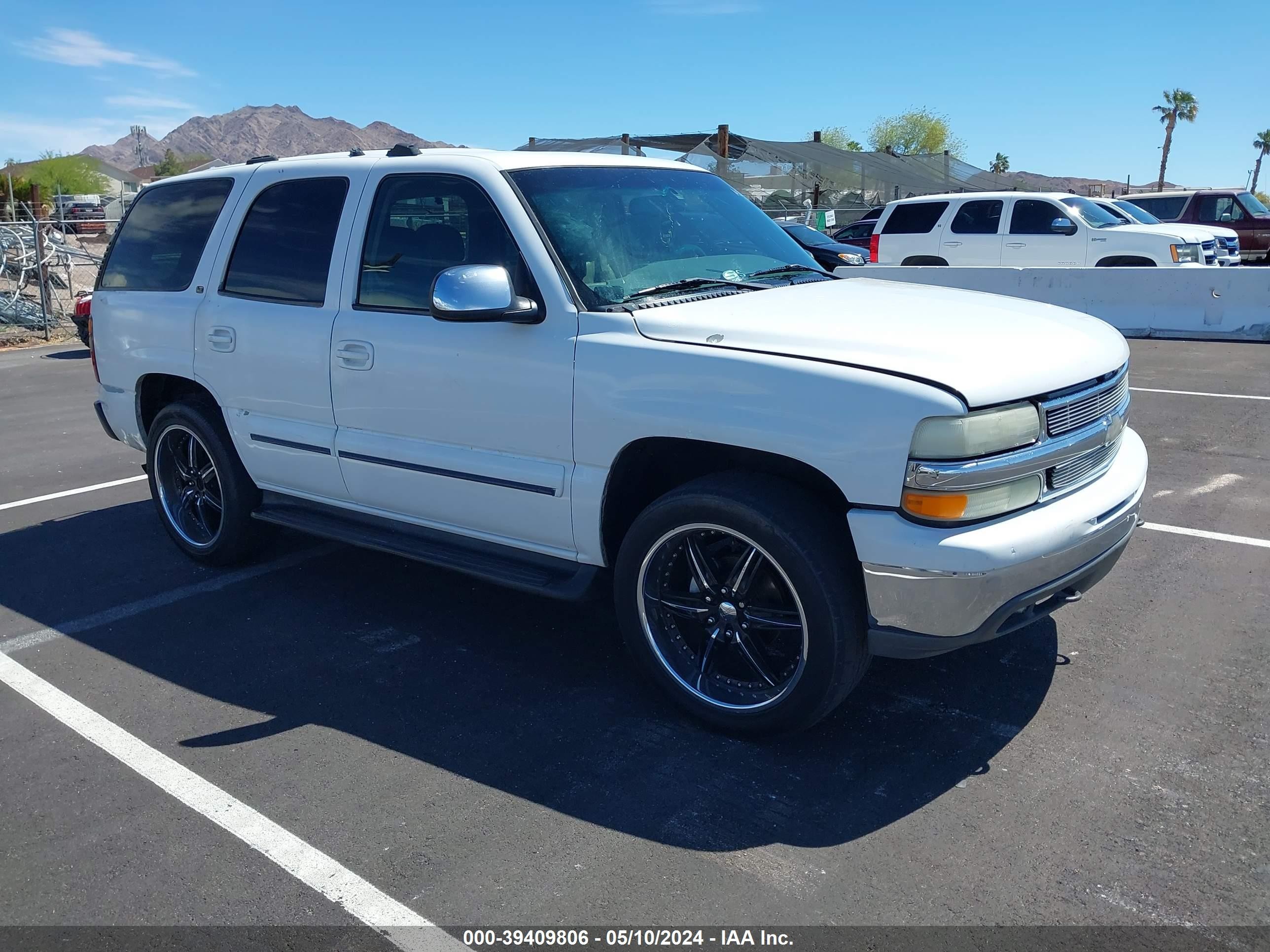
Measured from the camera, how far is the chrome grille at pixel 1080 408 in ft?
11.3

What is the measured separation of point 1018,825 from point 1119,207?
16887 mm

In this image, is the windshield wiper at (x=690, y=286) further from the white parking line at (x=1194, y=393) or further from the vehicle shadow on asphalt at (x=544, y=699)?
the white parking line at (x=1194, y=393)

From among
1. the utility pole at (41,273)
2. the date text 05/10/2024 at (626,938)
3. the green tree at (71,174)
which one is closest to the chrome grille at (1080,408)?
the date text 05/10/2024 at (626,938)

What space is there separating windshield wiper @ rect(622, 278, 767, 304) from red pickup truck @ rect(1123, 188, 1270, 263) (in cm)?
2101

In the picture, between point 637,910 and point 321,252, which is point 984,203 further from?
point 637,910

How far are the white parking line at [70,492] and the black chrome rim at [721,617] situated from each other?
5322mm

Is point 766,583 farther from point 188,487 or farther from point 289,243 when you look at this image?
point 188,487

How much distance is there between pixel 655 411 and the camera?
12.0 feet

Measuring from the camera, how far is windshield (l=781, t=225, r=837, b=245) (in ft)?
59.6

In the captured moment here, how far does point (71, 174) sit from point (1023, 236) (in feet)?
216

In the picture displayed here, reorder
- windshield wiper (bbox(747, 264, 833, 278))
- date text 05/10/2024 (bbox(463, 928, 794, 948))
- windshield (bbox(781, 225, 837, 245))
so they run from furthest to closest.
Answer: windshield (bbox(781, 225, 837, 245)) → windshield wiper (bbox(747, 264, 833, 278)) → date text 05/10/2024 (bbox(463, 928, 794, 948))

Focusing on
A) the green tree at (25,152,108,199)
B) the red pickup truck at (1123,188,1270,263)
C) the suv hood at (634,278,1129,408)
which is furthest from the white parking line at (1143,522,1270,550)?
the green tree at (25,152,108,199)

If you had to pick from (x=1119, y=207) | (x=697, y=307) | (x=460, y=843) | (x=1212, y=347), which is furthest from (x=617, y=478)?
(x=1119, y=207)

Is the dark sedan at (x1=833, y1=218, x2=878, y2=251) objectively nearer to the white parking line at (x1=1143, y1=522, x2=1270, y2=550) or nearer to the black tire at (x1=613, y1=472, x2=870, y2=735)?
the white parking line at (x1=1143, y1=522, x2=1270, y2=550)
